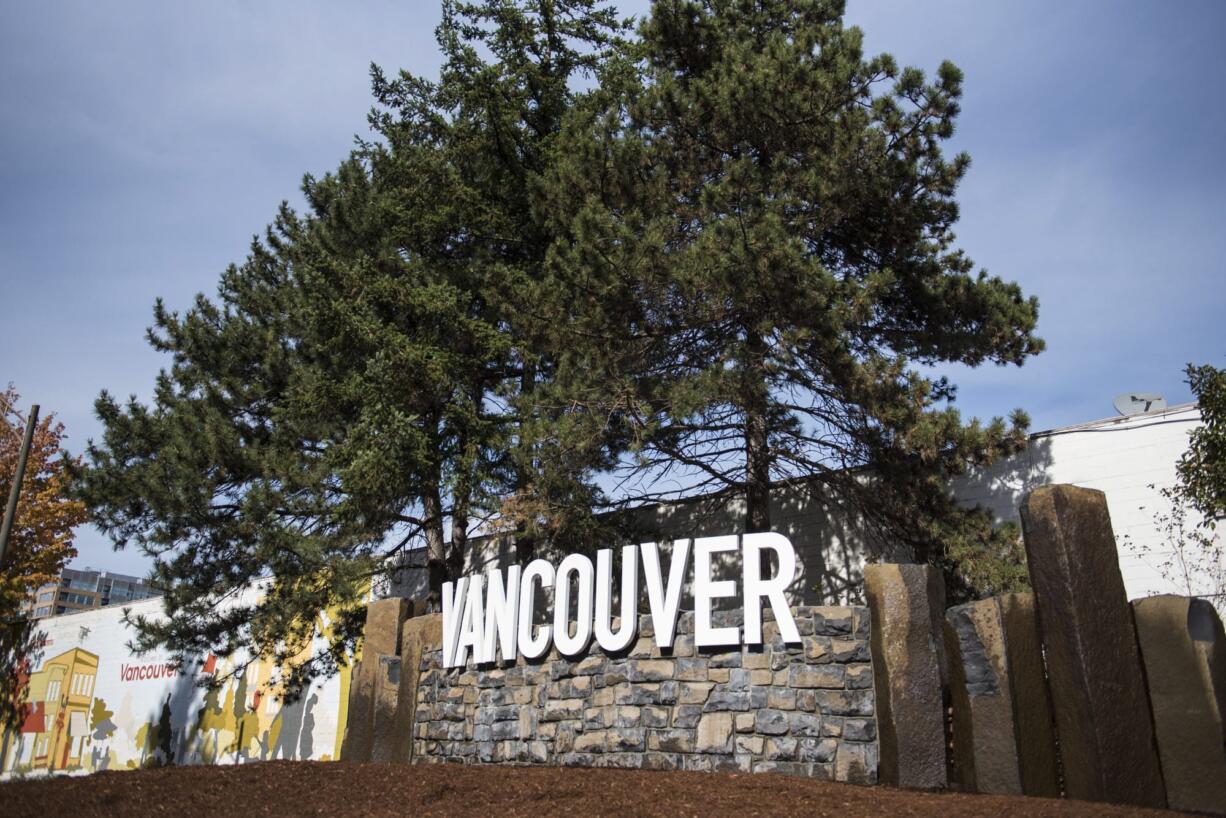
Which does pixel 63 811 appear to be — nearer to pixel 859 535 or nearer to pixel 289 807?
pixel 289 807

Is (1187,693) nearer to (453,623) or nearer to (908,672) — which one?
(908,672)

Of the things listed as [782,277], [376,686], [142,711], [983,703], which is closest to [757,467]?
[782,277]

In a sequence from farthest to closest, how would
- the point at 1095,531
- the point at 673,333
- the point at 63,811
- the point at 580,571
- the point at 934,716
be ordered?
1. the point at 673,333
2. the point at 580,571
3. the point at 63,811
4. the point at 934,716
5. the point at 1095,531

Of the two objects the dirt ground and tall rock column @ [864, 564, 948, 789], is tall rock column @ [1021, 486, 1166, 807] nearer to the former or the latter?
the dirt ground

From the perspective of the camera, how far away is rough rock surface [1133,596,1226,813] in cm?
623

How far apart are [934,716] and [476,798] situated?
3620 millimetres

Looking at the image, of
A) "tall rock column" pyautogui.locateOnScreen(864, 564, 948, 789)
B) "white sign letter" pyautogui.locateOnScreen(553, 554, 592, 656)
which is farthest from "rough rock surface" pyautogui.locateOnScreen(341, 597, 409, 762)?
"tall rock column" pyautogui.locateOnScreen(864, 564, 948, 789)

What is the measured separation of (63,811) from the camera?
8.18m


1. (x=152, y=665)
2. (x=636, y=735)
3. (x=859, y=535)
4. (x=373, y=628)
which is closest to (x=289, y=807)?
(x=636, y=735)

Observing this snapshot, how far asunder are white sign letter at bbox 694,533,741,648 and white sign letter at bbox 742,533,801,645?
0.15 meters

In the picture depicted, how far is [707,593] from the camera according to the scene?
875 cm

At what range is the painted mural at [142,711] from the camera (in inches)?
811

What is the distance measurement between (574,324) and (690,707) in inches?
245

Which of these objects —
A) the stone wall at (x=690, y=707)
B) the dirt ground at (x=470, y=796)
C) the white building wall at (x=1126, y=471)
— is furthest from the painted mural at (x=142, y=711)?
the white building wall at (x=1126, y=471)
